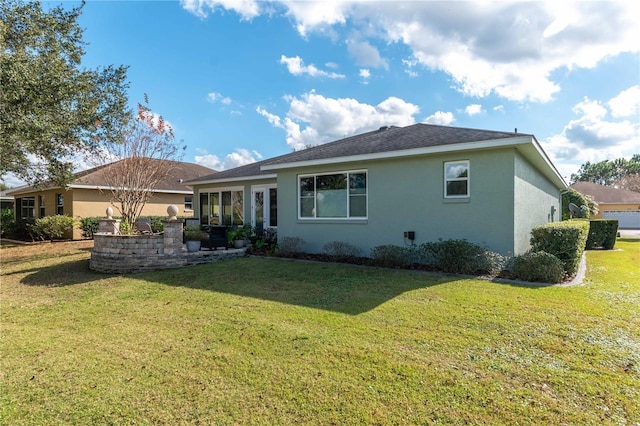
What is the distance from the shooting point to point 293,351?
3863 mm

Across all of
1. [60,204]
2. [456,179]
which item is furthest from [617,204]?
[60,204]

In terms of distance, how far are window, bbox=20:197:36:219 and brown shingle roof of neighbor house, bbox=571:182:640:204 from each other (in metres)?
51.1

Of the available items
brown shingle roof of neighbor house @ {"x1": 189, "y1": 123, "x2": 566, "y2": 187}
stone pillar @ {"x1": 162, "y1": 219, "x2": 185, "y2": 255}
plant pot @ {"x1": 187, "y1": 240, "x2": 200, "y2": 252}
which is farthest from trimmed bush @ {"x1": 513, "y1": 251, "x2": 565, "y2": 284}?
plant pot @ {"x1": 187, "y1": 240, "x2": 200, "y2": 252}

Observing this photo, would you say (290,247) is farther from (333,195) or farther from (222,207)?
(222,207)

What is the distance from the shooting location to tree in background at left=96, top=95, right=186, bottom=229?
1463 cm

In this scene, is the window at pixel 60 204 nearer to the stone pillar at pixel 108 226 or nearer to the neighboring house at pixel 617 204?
the stone pillar at pixel 108 226

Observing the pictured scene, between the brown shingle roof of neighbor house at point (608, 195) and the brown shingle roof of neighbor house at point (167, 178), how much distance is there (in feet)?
133

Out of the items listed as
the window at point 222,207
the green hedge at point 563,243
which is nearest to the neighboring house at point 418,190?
the green hedge at point 563,243

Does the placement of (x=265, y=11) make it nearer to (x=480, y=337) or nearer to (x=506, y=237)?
(x=506, y=237)

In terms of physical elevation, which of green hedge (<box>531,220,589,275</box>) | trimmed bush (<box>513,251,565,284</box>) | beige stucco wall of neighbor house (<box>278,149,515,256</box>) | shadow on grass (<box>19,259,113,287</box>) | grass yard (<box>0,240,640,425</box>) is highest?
beige stucco wall of neighbor house (<box>278,149,515,256</box>)

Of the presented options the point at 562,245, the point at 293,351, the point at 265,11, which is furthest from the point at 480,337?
the point at 265,11

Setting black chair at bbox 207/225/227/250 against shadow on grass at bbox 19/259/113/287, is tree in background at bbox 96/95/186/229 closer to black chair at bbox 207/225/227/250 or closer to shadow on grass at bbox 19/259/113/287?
shadow on grass at bbox 19/259/113/287

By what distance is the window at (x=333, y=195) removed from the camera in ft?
34.1

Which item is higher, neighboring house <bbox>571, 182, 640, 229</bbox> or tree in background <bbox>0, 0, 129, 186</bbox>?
tree in background <bbox>0, 0, 129, 186</bbox>
